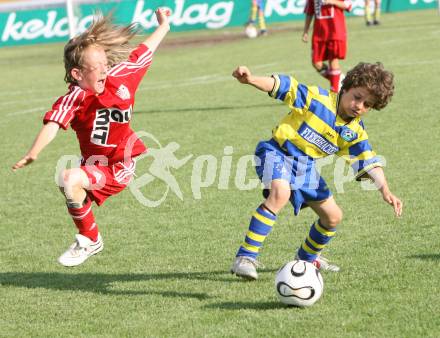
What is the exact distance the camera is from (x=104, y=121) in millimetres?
6070

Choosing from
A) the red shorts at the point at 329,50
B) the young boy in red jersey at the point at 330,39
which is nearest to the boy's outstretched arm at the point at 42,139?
the young boy in red jersey at the point at 330,39

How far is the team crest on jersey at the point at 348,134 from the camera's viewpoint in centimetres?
558

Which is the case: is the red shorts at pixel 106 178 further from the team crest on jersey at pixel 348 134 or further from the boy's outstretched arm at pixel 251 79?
the team crest on jersey at pixel 348 134

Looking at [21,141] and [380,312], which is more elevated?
[380,312]

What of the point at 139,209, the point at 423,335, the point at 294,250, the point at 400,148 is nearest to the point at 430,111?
the point at 400,148

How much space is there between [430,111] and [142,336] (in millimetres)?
8130

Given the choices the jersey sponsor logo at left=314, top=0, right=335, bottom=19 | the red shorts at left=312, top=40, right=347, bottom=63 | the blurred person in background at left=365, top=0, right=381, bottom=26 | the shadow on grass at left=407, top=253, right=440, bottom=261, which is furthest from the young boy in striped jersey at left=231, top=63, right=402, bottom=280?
the blurred person in background at left=365, top=0, right=381, bottom=26

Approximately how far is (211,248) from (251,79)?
192 cm

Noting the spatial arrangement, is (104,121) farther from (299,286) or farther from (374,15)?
(374,15)

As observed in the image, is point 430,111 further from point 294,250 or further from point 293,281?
point 293,281

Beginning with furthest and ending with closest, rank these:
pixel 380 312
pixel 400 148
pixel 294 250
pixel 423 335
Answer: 1. pixel 400 148
2. pixel 294 250
3. pixel 380 312
4. pixel 423 335

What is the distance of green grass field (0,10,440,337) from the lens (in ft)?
16.6

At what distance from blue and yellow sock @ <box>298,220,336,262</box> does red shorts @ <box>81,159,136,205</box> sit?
1415 mm

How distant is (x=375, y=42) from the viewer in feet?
71.9
